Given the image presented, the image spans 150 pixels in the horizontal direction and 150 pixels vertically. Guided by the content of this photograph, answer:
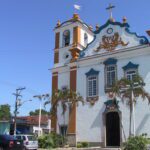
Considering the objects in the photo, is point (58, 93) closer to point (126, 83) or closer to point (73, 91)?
point (73, 91)

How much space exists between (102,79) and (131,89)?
20.3 ft

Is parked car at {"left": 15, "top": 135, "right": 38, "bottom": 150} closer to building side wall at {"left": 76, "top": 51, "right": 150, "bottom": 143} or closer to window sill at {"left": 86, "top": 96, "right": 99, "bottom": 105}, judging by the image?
building side wall at {"left": 76, "top": 51, "right": 150, "bottom": 143}

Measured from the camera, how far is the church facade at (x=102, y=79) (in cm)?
3266

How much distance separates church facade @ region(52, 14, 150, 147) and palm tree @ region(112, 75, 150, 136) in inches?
68.0

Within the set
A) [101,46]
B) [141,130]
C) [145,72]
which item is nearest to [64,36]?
[101,46]

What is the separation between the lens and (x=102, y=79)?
3494 cm

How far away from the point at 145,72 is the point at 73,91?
7.87 m

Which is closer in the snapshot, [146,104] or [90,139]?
[146,104]

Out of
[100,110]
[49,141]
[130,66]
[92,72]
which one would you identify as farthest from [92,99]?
[49,141]

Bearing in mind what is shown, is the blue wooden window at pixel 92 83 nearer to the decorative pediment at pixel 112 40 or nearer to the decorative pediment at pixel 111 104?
the decorative pediment at pixel 111 104

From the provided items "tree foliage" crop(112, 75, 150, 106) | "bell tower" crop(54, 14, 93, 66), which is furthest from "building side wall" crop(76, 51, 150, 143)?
"bell tower" crop(54, 14, 93, 66)

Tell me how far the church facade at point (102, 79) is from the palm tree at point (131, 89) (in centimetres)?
173

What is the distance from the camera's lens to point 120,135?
32688mm

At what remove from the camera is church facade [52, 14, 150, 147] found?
32656mm
